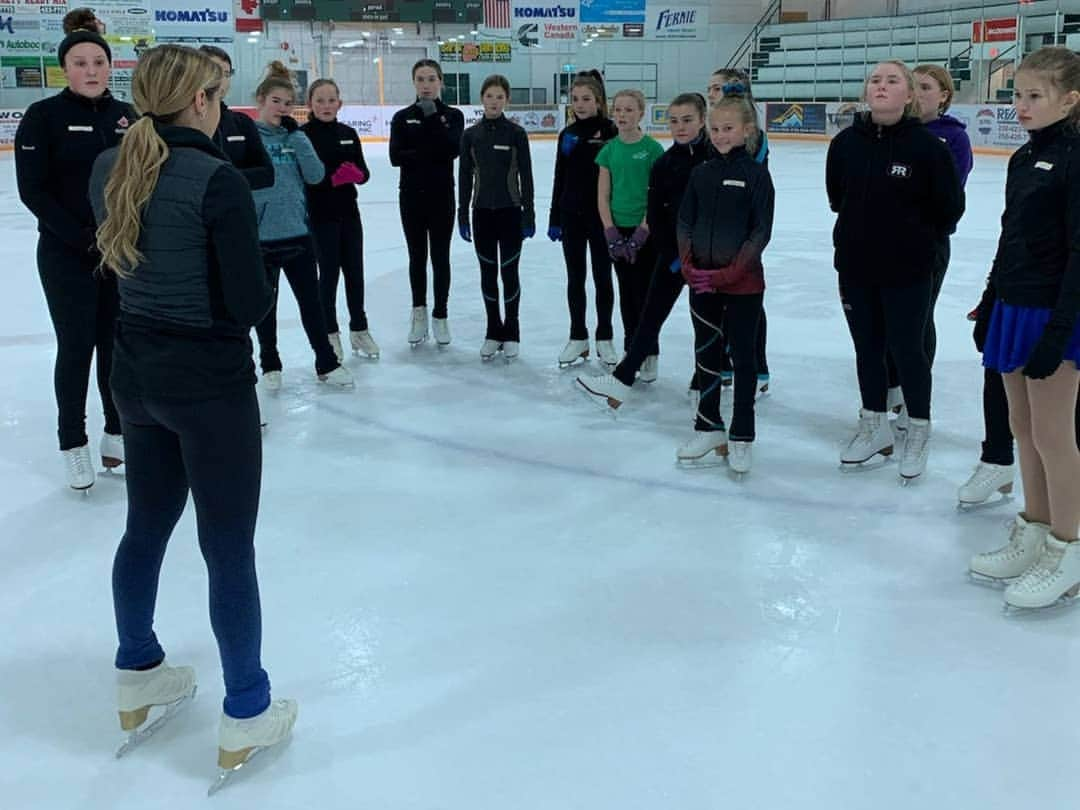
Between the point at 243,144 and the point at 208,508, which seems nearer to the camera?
the point at 208,508

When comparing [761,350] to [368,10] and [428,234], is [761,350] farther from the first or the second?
[368,10]

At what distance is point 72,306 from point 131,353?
163 centimetres

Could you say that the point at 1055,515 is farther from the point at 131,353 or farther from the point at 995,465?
the point at 131,353

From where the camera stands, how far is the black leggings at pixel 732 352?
3535 mm

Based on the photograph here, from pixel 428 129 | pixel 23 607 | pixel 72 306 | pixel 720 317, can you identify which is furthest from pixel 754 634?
pixel 428 129

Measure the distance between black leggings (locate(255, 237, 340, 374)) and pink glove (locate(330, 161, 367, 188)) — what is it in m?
0.46

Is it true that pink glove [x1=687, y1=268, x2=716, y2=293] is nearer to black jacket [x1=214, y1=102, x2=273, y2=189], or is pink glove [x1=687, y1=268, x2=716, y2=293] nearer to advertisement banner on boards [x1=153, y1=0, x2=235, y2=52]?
black jacket [x1=214, y1=102, x2=273, y2=189]

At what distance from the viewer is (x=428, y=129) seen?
203 inches

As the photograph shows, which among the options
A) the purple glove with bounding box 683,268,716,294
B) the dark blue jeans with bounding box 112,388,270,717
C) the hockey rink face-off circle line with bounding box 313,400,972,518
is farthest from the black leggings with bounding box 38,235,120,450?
the purple glove with bounding box 683,268,716,294

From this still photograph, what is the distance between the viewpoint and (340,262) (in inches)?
197

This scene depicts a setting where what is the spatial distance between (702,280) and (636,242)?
863mm

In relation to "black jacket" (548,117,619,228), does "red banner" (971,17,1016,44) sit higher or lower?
higher

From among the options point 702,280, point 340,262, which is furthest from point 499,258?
point 702,280

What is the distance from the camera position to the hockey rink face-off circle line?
331 cm
